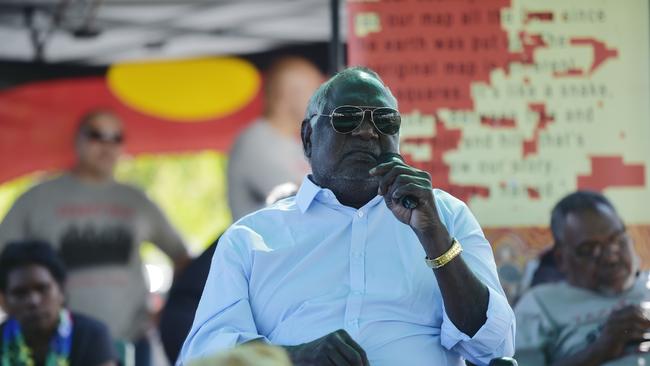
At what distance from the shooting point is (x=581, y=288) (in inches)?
193

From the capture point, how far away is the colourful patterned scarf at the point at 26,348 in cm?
543

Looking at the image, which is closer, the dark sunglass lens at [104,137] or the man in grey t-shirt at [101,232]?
the man in grey t-shirt at [101,232]

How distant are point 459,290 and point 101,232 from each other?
4561 mm

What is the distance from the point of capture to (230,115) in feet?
27.1

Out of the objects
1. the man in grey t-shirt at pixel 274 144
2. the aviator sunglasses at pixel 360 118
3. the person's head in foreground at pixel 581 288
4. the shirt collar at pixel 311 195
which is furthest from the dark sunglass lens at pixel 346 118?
the man in grey t-shirt at pixel 274 144

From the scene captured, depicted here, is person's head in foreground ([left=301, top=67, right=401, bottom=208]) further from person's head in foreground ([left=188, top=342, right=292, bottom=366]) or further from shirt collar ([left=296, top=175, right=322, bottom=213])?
person's head in foreground ([left=188, top=342, right=292, bottom=366])

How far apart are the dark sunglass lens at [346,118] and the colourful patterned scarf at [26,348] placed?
8.63 ft

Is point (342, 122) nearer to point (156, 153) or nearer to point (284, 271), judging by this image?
point (284, 271)

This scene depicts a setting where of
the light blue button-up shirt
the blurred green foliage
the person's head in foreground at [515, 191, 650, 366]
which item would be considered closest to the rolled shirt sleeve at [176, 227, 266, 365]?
the light blue button-up shirt

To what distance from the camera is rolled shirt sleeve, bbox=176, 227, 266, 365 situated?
326 cm

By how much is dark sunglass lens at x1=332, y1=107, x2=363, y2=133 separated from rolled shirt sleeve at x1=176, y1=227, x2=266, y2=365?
0.48 metres

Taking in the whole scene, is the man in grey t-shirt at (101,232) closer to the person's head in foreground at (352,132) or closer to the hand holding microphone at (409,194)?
the person's head in foreground at (352,132)

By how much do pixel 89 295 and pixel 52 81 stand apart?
5.84ft

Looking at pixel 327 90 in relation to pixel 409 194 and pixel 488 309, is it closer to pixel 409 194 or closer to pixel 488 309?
pixel 409 194
